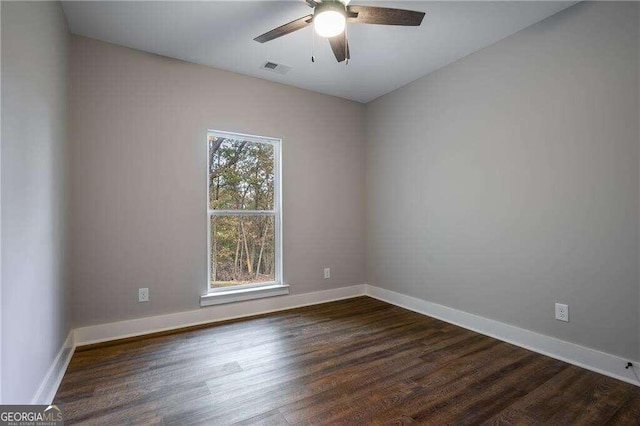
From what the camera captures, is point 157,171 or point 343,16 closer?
point 343,16

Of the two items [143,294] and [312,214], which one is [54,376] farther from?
[312,214]

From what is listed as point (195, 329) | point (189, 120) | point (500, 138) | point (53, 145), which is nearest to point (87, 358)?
point (195, 329)

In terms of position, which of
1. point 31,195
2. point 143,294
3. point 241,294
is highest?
point 31,195

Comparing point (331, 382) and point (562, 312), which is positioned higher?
point (562, 312)

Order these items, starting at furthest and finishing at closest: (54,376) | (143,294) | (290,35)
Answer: (143,294), (290,35), (54,376)

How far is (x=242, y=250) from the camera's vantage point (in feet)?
10.9

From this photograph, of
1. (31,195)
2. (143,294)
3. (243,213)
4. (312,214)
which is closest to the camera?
(31,195)

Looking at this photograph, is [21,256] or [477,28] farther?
[477,28]

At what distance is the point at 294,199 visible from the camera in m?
3.59

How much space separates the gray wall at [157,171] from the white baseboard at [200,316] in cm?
7

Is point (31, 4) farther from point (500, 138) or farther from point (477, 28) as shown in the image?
point (500, 138)

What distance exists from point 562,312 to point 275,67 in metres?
3.32

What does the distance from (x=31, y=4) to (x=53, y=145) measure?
0.80 metres

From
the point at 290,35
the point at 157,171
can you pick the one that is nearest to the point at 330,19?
the point at 290,35
